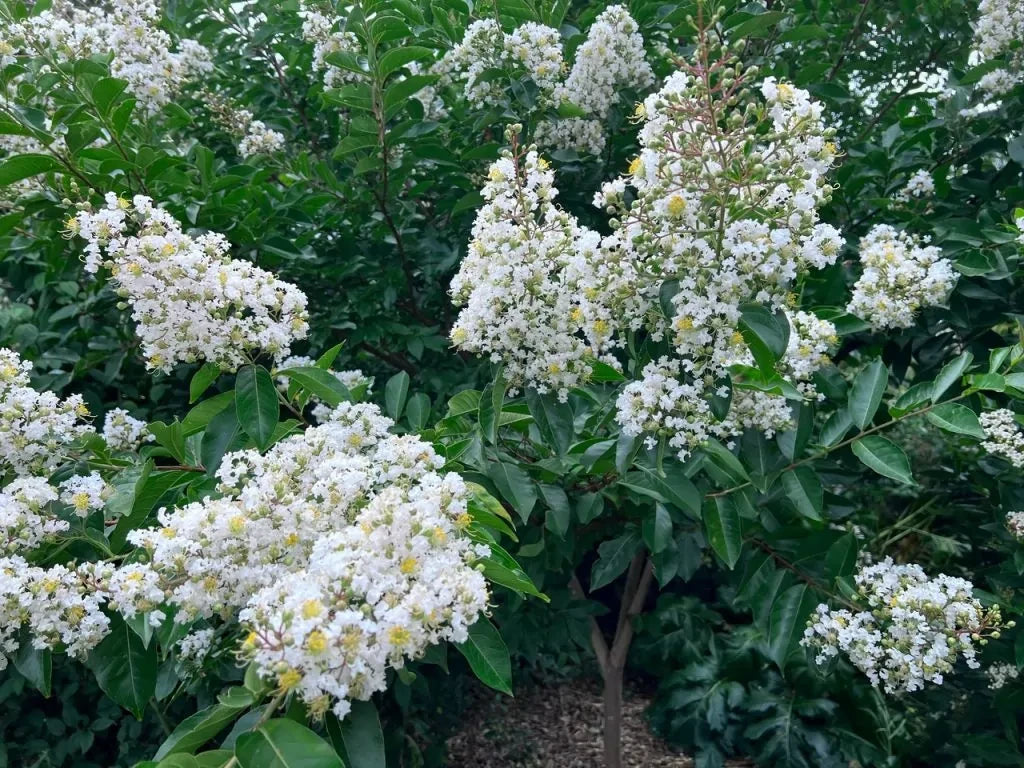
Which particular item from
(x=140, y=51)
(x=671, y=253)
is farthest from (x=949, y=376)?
(x=140, y=51)

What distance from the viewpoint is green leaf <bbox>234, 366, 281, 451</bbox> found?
1502 millimetres

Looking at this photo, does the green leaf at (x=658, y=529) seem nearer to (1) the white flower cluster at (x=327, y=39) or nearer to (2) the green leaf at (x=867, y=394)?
(2) the green leaf at (x=867, y=394)

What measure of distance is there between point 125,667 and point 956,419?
174cm

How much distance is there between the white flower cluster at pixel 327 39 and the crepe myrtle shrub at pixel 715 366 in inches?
46.3

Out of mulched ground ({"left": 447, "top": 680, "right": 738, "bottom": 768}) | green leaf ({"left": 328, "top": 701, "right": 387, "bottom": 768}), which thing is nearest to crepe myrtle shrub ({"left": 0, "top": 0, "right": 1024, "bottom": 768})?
green leaf ({"left": 328, "top": 701, "right": 387, "bottom": 768})

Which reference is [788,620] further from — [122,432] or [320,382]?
[122,432]

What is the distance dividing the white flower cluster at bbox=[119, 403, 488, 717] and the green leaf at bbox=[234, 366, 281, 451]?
0.09m

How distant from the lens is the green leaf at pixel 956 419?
166cm

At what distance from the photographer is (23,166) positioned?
1.87 metres

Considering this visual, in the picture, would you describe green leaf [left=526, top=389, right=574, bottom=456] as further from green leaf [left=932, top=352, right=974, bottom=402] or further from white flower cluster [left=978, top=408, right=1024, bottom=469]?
white flower cluster [left=978, top=408, right=1024, bottom=469]

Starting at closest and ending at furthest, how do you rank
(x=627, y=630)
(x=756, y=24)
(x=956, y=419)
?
(x=956, y=419) → (x=756, y=24) → (x=627, y=630)

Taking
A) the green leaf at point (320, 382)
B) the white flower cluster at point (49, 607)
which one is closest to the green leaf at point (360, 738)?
the white flower cluster at point (49, 607)

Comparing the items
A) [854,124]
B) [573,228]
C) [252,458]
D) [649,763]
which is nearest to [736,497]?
[573,228]

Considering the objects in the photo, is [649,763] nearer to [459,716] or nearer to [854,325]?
[459,716]
